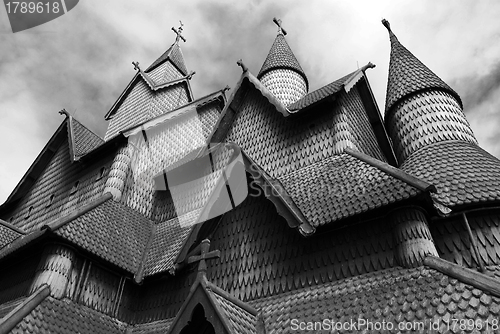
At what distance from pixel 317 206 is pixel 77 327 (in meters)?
5.69

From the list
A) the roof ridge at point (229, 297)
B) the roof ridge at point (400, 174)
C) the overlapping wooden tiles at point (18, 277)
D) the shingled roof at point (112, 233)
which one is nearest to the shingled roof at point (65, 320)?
the overlapping wooden tiles at point (18, 277)

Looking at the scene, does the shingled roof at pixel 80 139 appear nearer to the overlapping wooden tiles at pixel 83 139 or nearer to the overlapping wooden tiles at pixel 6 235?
the overlapping wooden tiles at pixel 83 139

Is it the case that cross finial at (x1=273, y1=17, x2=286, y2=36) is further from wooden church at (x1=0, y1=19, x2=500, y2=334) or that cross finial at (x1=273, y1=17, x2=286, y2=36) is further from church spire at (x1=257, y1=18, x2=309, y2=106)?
wooden church at (x1=0, y1=19, x2=500, y2=334)

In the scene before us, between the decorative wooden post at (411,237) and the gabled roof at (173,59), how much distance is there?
64.5 feet

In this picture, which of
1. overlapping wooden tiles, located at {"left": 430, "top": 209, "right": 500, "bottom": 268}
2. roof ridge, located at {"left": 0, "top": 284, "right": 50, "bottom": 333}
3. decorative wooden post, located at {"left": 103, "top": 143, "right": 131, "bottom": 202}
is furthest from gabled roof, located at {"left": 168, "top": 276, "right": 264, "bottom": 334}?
decorative wooden post, located at {"left": 103, "top": 143, "right": 131, "bottom": 202}

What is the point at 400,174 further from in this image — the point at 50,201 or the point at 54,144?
the point at 54,144

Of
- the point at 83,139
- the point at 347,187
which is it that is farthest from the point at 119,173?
the point at 347,187

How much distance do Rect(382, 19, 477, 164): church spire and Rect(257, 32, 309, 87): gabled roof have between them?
18.1ft

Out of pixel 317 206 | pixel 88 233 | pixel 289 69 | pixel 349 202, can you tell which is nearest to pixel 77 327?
pixel 88 233

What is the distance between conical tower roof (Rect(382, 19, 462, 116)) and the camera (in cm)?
1067

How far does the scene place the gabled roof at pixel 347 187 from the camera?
6.50m

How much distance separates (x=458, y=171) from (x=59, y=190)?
13904 millimetres

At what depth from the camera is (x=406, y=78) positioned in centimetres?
1123

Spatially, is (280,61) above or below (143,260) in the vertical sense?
above
